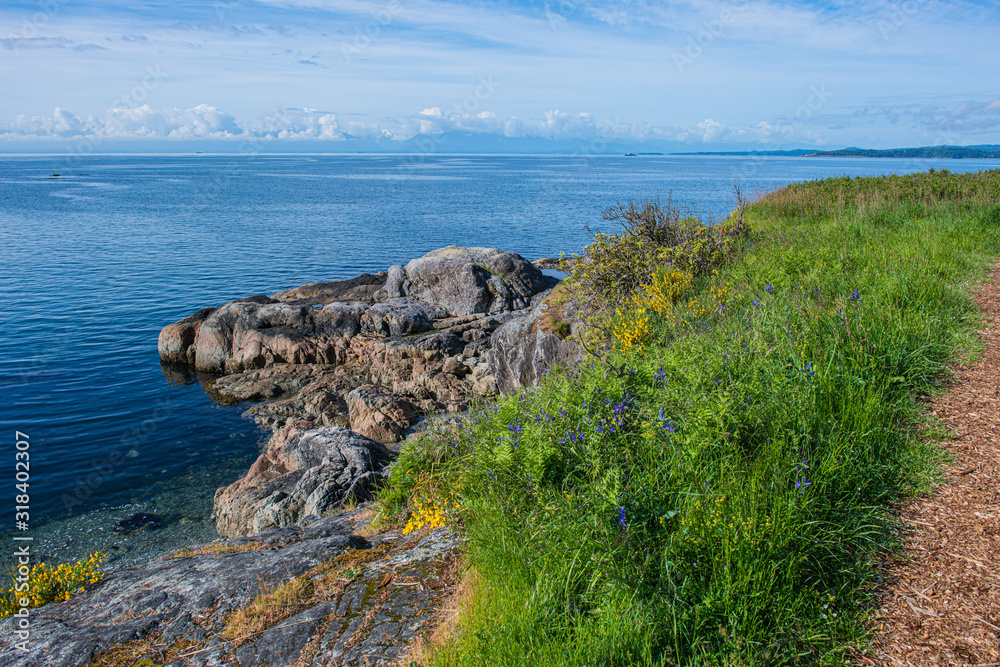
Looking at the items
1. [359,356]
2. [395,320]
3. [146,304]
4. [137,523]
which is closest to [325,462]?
[137,523]

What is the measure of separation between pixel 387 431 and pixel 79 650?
10521mm

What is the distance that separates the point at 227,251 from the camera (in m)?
39.7

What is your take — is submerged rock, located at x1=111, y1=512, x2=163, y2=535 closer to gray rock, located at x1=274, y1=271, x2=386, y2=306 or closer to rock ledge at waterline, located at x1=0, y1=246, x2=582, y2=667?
rock ledge at waterline, located at x1=0, y1=246, x2=582, y2=667

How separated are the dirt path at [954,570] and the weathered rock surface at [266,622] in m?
2.85

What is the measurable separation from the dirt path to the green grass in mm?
145

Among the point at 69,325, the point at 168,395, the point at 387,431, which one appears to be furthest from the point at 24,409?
the point at 387,431

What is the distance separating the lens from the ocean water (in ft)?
43.3

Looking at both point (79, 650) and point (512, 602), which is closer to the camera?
point (512, 602)

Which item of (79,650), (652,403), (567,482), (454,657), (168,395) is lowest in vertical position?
(168,395)

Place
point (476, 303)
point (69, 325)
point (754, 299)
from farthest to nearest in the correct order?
1. point (69, 325)
2. point (476, 303)
3. point (754, 299)

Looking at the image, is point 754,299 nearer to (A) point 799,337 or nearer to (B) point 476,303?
(A) point 799,337

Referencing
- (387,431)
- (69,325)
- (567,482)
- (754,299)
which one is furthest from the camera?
(69,325)

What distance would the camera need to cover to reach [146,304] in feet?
90.0

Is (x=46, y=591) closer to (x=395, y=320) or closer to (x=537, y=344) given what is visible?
(x=537, y=344)
